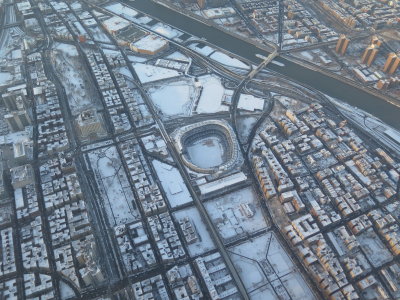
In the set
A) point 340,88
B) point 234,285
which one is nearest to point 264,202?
point 234,285

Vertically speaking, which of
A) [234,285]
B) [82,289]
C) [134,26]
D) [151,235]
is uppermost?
[134,26]

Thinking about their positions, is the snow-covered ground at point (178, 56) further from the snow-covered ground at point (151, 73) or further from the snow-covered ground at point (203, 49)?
the snow-covered ground at point (151, 73)

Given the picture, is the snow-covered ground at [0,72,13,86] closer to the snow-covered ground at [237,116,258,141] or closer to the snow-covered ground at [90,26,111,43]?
the snow-covered ground at [90,26,111,43]

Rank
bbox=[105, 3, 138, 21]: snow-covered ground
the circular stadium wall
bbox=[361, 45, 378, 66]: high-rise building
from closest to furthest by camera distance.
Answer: the circular stadium wall, bbox=[361, 45, 378, 66]: high-rise building, bbox=[105, 3, 138, 21]: snow-covered ground

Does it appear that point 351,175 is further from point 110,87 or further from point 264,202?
point 110,87

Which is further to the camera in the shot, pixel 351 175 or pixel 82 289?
pixel 351 175

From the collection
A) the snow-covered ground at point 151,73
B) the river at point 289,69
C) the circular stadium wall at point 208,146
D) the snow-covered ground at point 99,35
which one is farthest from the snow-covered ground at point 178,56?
the circular stadium wall at point 208,146

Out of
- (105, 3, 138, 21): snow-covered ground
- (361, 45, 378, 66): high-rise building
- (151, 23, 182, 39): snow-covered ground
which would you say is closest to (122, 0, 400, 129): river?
(151, 23, 182, 39): snow-covered ground
